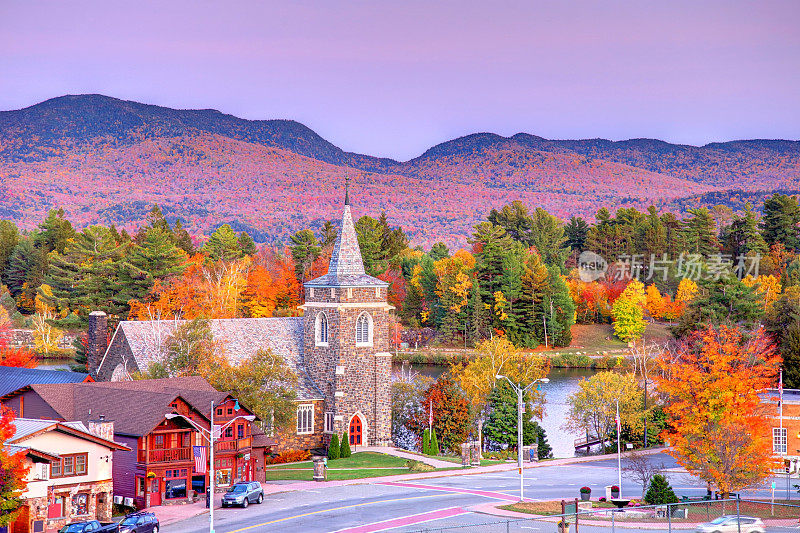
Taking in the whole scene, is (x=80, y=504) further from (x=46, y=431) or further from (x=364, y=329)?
(x=364, y=329)

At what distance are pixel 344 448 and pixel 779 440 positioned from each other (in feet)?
90.3

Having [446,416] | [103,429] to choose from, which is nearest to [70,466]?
[103,429]

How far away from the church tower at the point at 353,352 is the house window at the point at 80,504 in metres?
24.0

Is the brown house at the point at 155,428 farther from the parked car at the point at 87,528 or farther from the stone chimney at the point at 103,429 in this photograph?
the parked car at the point at 87,528

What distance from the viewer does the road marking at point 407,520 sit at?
1662 inches

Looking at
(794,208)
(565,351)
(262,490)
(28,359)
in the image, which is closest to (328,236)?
(565,351)

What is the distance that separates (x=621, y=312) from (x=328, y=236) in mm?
45595

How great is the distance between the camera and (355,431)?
70438mm

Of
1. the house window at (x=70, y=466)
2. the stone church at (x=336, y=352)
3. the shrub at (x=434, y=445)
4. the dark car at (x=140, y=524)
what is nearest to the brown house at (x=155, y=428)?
the house window at (x=70, y=466)

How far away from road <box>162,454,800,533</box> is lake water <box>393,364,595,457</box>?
58.0 ft

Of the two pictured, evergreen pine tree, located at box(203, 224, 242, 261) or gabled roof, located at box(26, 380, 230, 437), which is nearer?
gabled roof, located at box(26, 380, 230, 437)

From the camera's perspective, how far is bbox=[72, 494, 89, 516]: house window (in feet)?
155

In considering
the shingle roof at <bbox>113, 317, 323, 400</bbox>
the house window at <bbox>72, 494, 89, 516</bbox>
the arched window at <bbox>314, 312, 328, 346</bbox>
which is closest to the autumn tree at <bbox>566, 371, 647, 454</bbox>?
the arched window at <bbox>314, 312, 328, 346</bbox>

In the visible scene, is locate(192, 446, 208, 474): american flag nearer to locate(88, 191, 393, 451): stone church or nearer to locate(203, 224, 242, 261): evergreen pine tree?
locate(88, 191, 393, 451): stone church
